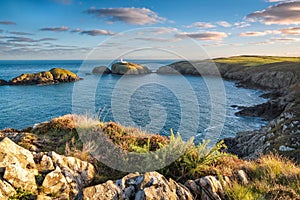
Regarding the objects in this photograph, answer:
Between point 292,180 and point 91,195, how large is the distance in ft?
18.6

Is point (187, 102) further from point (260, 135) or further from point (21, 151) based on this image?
point (21, 151)

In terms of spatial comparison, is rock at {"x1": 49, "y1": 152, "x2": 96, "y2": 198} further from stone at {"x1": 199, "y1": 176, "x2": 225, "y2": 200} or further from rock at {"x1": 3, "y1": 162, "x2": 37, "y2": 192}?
stone at {"x1": 199, "y1": 176, "x2": 225, "y2": 200}

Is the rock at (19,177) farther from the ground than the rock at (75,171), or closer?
farther from the ground

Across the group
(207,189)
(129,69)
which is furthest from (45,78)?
(207,189)

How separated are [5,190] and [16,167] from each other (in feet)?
1.83

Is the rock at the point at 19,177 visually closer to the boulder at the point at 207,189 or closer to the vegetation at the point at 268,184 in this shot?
the boulder at the point at 207,189

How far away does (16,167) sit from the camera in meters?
5.41

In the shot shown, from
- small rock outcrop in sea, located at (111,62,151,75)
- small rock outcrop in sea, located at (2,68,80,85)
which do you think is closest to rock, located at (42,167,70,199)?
small rock outcrop in sea, located at (2,68,80,85)

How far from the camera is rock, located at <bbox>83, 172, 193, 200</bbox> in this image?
539 cm

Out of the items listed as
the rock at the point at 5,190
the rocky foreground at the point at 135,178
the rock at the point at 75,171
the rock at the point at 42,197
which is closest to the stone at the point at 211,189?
the rocky foreground at the point at 135,178

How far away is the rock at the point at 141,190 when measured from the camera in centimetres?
539

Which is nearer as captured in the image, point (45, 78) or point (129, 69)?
point (45, 78)

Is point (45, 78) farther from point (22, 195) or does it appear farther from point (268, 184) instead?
point (268, 184)

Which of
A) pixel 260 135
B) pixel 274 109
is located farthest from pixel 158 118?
pixel 274 109
